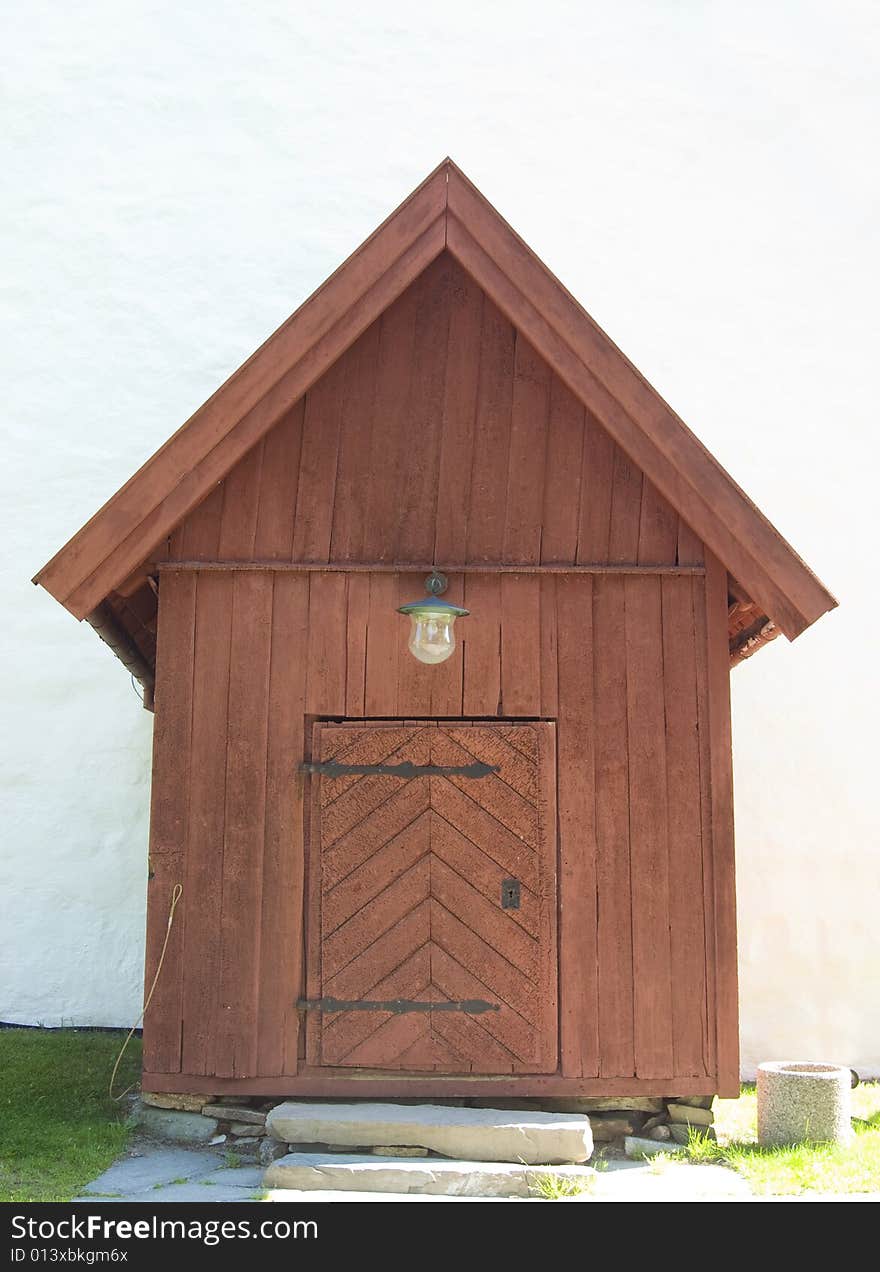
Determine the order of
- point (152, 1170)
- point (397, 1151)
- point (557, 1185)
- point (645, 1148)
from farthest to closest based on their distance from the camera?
point (645, 1148) < point (397, 1151) < point (152, 1170) < point (557, 1185)

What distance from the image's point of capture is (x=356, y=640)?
6715 mm

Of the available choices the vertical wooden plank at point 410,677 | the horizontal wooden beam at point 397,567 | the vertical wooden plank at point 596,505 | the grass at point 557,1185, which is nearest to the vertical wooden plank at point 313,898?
the vertical wooden plank at point 410,677

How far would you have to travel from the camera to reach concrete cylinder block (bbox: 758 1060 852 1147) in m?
6.38

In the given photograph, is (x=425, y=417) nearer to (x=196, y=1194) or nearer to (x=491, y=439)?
(x=491, y=439)

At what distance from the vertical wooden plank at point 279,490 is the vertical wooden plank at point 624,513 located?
1607mm

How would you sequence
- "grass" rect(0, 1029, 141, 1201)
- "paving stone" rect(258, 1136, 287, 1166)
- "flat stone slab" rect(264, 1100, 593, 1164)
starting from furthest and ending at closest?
"paving stone" rect(258, 1136, 287, 1166)
"flat stone slab" rect(264, 1100, 593, 1164)
"grass" rect(0, 1029, 141, 1201)

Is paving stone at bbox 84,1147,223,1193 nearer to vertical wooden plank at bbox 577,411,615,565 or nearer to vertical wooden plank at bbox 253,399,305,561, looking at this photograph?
vertical wooden plank at bbox 253,399,305,561

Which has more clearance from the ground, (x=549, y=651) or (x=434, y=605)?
(x=434, y=605)

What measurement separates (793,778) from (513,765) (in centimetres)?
340

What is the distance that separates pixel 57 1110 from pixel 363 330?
4.30m

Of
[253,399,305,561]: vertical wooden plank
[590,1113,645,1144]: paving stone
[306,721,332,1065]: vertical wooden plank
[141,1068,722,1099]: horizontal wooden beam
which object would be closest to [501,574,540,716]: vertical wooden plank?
[306,721,332,1065]: vertical wooden plank

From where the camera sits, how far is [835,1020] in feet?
29.7

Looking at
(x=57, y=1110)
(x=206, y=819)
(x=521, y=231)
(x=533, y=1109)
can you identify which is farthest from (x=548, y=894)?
(x=521, y=231)

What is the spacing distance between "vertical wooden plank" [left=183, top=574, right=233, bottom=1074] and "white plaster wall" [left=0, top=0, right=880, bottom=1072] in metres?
2.73
